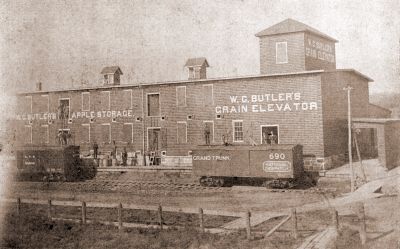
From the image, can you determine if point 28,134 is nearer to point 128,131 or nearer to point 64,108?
point 64,108

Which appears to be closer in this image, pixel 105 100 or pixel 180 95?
pixel 180 95

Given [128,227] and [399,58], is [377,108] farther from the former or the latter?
[128,227]

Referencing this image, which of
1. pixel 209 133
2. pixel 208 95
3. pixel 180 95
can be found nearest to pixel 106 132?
pixel 180 95

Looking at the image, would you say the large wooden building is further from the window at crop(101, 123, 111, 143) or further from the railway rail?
the railway rail

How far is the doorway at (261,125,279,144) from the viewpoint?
2564 cm

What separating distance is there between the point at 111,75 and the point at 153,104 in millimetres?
6607

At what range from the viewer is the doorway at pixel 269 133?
25.6m

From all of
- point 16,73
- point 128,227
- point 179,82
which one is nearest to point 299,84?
point 179,82

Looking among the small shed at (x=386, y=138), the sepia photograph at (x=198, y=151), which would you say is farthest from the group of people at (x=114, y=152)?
the small shed at (x=386, y=138)

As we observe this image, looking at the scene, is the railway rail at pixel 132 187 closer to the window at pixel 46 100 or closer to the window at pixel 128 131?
the window at pixel 128 131

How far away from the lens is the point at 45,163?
25.6m

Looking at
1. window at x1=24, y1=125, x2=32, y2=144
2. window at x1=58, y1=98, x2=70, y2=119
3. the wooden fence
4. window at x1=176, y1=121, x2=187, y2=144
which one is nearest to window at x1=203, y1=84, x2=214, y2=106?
window at x1=176, y1=121, x2=187, y2=144

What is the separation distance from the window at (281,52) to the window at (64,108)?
635 inches

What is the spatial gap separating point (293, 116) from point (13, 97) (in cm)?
1683
